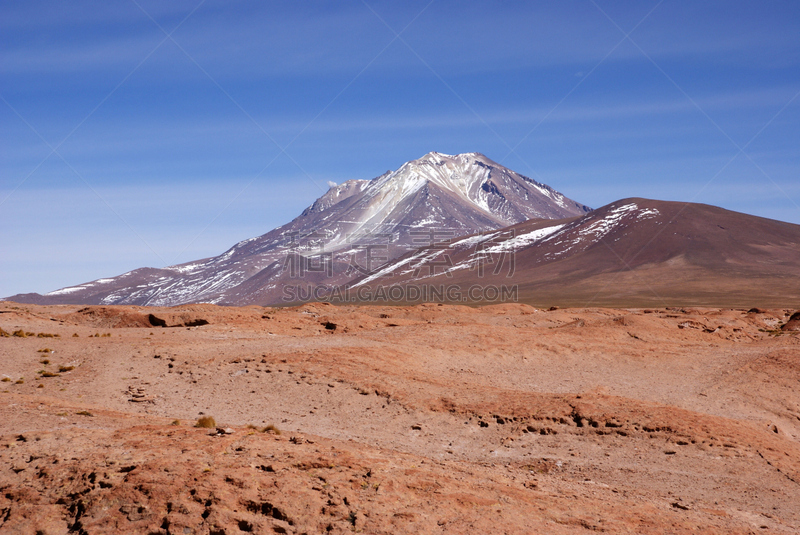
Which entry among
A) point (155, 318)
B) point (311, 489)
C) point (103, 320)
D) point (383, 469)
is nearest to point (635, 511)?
point (383, 469)

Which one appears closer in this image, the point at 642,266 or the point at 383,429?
the point at 383,429

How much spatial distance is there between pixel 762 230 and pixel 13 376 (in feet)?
656

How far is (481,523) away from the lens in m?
7.47

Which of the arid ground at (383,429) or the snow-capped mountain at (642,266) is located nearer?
the arid ground at (383,429)

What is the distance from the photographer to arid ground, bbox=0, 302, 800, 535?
7.45m

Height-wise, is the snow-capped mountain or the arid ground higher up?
the snow-capped mountain

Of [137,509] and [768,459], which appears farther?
[768,459]

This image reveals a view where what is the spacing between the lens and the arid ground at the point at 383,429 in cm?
745

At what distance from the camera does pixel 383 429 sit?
14.1 meters

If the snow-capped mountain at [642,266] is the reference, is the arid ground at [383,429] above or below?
below

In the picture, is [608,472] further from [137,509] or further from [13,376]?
Answer: [13,376]

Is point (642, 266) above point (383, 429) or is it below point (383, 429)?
above

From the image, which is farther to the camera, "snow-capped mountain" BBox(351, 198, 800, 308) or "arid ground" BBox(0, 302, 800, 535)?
"snow-capped mountain" BBox(351, 198, 800, 308)

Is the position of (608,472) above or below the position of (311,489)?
below
